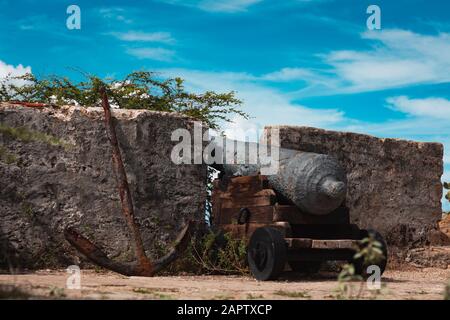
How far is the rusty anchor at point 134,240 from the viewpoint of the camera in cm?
→ 724

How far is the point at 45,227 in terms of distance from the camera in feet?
27.8

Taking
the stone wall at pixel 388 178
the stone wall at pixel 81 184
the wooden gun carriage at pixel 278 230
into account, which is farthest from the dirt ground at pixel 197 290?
the stone wall at pixel 388 178

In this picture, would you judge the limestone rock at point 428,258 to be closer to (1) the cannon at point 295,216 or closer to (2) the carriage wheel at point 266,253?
(1) the cannon at point 295,216

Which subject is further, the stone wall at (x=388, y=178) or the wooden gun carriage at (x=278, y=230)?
the stone wall at (x=388, y=178)

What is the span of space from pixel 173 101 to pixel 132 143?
3.24 m

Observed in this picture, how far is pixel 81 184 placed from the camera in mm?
8586

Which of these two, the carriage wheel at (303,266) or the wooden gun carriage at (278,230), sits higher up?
the wooden gun carriage at (278,230)

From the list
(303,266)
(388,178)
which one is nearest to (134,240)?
(303,266)

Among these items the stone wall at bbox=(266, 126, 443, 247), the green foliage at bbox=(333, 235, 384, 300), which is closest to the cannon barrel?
the stone wall at bbox=(266, 126, 443, 247)

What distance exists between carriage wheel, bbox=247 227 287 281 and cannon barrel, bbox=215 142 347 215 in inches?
20.4

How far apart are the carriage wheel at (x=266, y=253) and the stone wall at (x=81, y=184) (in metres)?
1.36
